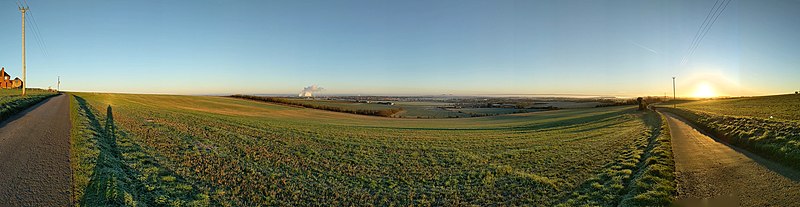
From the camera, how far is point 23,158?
847 centimetres

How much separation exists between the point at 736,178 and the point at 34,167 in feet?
56.1

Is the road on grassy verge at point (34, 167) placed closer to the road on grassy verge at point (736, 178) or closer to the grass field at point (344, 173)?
the grass field at point (344, 173)

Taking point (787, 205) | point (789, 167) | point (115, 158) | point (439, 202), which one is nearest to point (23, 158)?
point (115, 158)

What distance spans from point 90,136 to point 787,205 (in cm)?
1970

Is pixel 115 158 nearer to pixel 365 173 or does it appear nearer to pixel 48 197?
pixel 48 197

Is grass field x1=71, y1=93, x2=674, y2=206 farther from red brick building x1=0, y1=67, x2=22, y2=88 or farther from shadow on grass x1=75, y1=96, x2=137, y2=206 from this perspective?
red brick building x1=0, y1=67, x2=22, y2=88

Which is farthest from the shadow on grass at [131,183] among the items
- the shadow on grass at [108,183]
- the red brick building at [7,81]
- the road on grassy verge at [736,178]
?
the red brick building at [7,81]

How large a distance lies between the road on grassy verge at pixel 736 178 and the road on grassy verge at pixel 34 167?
12.7m

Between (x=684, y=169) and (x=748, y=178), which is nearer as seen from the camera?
(x=748, y=178)

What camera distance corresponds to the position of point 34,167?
769 cm

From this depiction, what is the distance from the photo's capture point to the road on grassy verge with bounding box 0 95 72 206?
6004mm

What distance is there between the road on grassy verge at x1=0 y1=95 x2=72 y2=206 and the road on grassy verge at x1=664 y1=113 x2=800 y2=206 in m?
12.7

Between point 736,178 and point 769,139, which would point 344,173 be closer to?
point 736,178

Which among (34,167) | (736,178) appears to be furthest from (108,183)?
(736,178)
